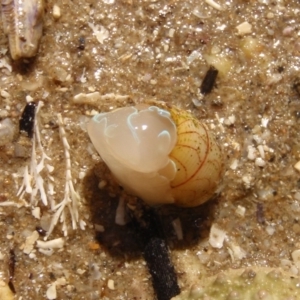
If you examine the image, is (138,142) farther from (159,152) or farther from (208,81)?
(208,81)

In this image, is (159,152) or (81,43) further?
(81,43)

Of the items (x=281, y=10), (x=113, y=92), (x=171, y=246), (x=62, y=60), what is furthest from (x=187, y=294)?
(x=281, y=10)

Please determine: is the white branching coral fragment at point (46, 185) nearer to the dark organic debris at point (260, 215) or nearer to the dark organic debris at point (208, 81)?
the dark organic debris at point (208, 81)

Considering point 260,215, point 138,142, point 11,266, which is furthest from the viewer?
point 260,215

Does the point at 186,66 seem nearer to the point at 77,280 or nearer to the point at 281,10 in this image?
the point at 281,10

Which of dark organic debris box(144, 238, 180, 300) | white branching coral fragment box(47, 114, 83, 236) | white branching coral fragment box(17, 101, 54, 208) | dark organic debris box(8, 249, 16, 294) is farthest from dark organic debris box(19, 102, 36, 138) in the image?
dark organic debris box(144, 238, 180, 300)

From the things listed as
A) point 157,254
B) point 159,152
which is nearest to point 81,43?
point 159,152

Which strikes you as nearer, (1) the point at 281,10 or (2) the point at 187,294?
(2) the point at 187,294
